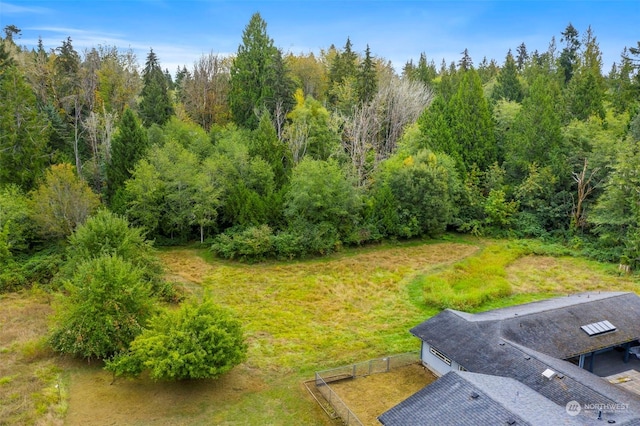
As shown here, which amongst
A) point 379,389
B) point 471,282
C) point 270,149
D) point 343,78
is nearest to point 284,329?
point 379,389

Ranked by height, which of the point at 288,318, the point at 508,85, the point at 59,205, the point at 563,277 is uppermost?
the point at 508,85

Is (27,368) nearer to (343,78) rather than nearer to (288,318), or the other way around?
(288,318)

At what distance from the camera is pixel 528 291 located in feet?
95.9

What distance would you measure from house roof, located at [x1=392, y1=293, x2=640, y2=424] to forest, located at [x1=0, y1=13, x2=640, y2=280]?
15.4 m

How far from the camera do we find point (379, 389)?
60.7 ft

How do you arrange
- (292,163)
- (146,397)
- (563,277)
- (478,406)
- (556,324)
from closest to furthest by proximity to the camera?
(478,406) → (146,397) → (556,324) → (563,277) → (292,163)

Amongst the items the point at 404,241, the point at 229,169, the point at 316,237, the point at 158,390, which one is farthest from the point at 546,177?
the point at 158,390

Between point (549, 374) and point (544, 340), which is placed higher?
point (549, 374)

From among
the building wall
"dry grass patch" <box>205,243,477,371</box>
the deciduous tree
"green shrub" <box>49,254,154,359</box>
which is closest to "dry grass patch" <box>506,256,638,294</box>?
"dry grass patch" <box>205,243,477,371</box>

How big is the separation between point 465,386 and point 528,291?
1726 centimetres

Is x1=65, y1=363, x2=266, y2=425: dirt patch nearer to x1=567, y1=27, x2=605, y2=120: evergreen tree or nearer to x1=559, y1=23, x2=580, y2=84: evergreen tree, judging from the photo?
x1=567, y1=27, x2=605, y2=120: evergreen tree

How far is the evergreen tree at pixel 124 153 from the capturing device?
37.2 metres

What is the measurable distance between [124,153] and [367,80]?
25.0m

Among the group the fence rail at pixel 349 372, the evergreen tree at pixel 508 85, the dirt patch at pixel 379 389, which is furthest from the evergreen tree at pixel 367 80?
the dirt patch at pixel 379 389
